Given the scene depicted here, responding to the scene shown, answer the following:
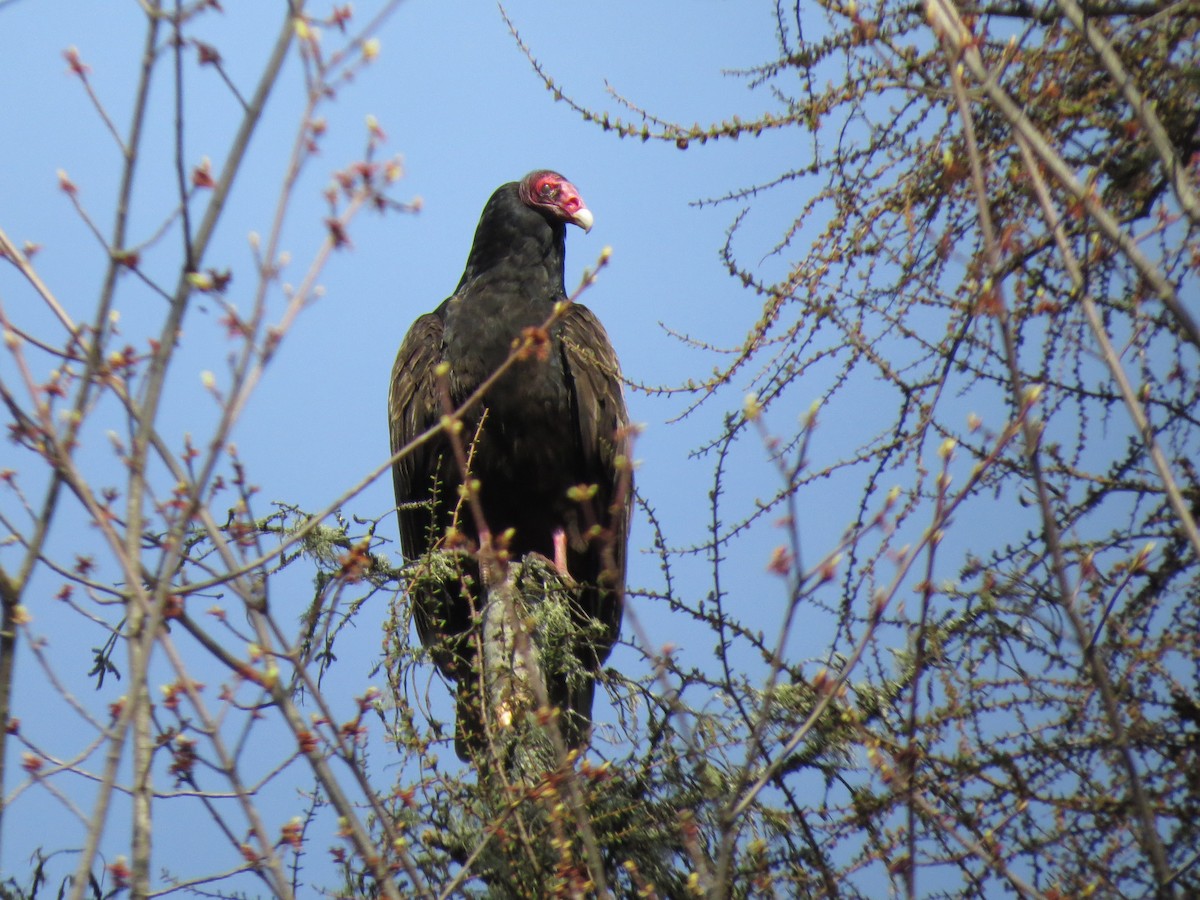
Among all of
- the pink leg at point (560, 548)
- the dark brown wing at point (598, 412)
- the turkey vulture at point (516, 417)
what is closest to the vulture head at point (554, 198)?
the turkey vulture at point (516, 417)

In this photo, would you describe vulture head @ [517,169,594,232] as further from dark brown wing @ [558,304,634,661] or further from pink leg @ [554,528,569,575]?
pink leg @ [554,528,569,575]

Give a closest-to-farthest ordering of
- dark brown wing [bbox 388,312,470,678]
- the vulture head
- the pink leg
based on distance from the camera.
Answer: dark brown wing [bbox 388,312,470,678], the pink leg, the vulture head

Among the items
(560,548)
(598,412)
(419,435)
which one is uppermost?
(598,412)

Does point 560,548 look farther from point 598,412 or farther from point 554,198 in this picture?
point 554,198

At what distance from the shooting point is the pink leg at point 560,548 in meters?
3.88

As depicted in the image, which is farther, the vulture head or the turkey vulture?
the vulture head

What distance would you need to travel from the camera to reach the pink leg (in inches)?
153

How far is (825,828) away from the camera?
5.89 ft

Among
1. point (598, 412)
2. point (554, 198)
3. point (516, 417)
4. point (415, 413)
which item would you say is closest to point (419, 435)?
point (415, 413)

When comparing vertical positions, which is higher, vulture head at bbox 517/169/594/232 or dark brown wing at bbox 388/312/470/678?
vulture head at bbox 517/169/594/232

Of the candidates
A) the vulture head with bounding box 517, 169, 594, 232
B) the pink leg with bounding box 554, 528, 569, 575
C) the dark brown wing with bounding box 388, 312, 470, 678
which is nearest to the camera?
the dark brown wing with bounding box 388, 312, 470, 678

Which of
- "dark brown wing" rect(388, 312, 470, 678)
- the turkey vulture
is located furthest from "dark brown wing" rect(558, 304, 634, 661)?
"dark brown wing" rect(388, 312, 470, 678)

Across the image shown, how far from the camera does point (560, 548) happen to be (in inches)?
154

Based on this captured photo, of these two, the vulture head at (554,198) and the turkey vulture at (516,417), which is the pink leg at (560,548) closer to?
the turkey vulture at (516,417)
